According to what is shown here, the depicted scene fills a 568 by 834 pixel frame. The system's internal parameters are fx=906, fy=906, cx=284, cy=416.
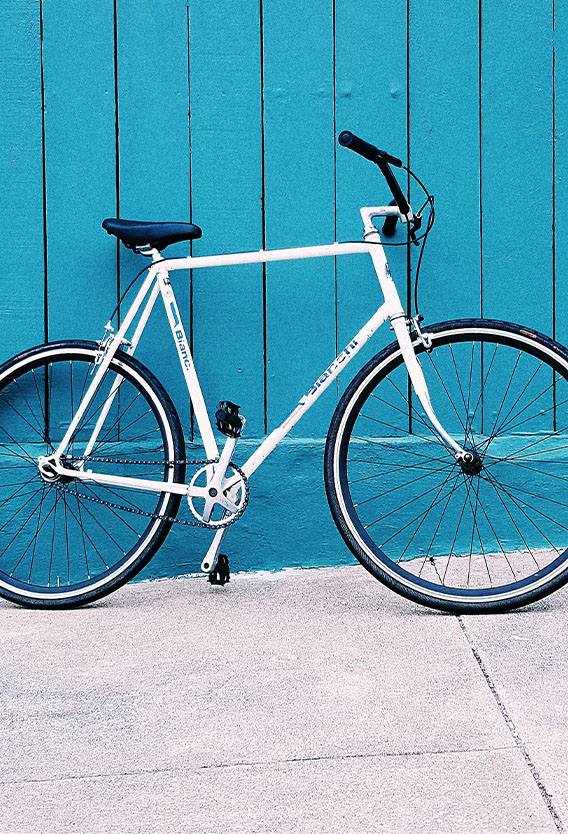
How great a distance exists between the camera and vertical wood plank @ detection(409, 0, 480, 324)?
309 cm

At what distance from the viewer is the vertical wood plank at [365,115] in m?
3.07

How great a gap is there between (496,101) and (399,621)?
180cm

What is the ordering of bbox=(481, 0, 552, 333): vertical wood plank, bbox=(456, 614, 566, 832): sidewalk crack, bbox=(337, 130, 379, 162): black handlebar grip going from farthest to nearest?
bbox=(481, 0, 552, 333): vertical wood plank < bbox=(337, 130, 379, 162): black handlebar grip < bbox=(456, 614, 566, 832): sidewalk crack

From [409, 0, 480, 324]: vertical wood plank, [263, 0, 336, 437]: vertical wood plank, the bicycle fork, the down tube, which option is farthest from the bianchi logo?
[409, 0, 480, 324]: vertical wood plank

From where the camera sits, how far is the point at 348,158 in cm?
311

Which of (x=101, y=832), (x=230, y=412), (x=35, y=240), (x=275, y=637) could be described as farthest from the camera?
(x=35, y=240)

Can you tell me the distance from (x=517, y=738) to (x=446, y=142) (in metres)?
2.03

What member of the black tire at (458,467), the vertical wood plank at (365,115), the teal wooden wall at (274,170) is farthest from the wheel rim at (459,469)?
the vertical wood plank at (365,115)

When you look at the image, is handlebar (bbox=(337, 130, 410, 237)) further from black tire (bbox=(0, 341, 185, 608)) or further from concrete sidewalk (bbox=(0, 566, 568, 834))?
concrete sidewalk (bbox=(0, 566, 568, 834))

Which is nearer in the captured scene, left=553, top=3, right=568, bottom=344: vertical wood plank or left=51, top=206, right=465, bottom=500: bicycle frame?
left=51, top=206, right=465, bottom=500: bicycle frame

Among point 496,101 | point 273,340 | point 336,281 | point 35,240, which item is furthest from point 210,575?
point 496,101

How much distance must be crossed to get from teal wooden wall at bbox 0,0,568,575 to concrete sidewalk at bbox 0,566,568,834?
60 cm

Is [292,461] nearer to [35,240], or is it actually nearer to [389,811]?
[35,240]

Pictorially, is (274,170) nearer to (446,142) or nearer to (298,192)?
(298,192)
